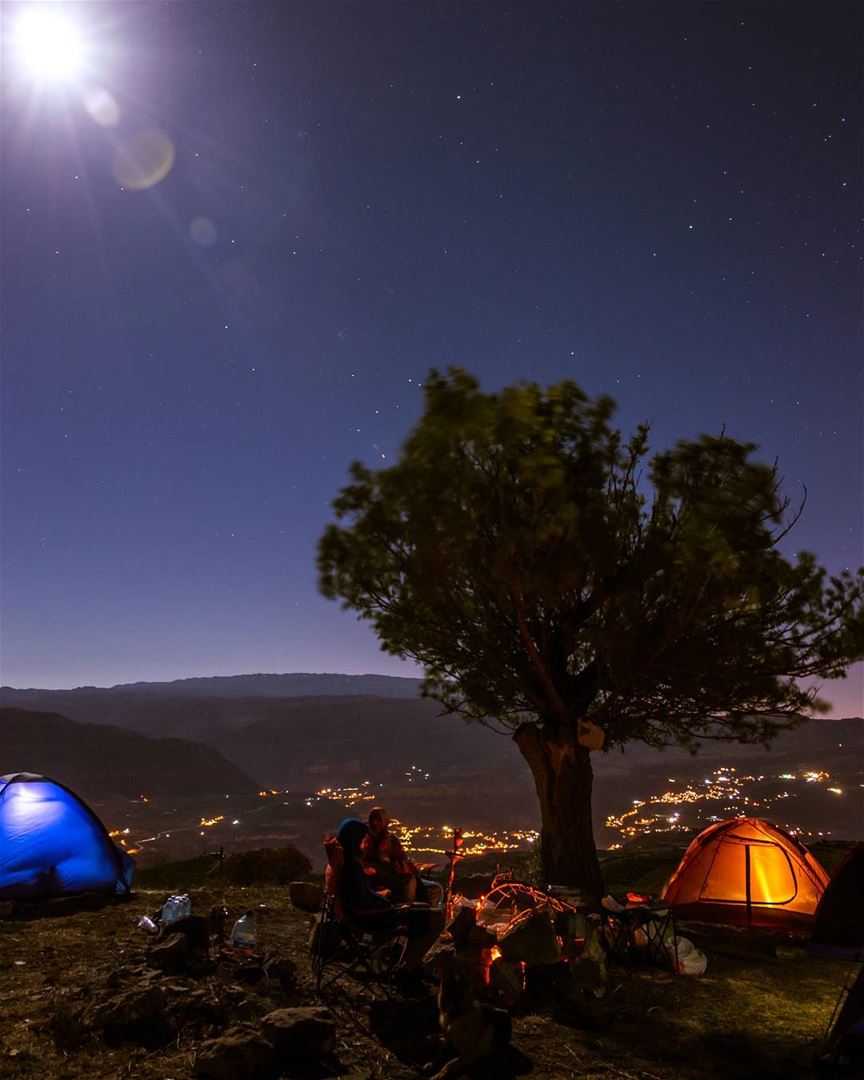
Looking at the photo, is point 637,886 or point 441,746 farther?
point 441,746

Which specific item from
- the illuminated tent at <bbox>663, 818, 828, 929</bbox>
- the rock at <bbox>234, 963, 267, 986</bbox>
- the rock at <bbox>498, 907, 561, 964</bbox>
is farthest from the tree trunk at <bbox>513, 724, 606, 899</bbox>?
the rock at <bbox>234, 963, 267, 986</bbox>

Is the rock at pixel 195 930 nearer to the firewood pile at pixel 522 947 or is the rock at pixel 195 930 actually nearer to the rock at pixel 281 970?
the rock at pixel 281 970

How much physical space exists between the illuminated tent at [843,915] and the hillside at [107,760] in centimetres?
11068

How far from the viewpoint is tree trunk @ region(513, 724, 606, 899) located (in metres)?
11.8

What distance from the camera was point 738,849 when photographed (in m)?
11.1

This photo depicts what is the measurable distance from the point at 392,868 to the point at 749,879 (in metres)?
6.22

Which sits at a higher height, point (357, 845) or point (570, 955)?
point (357, 845)

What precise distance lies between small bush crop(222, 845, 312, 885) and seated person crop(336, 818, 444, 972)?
8.55 m

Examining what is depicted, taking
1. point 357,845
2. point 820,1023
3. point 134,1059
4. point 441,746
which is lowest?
Answer: point 441,746

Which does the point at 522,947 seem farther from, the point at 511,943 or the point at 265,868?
the point at 265,868

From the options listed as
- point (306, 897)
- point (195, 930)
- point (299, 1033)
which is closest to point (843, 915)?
point (299, 1033)

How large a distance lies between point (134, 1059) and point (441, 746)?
201713mm

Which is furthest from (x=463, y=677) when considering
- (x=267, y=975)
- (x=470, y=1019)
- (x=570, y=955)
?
(x=470, y=1019)

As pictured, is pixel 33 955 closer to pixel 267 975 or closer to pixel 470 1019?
pixel 267 975
